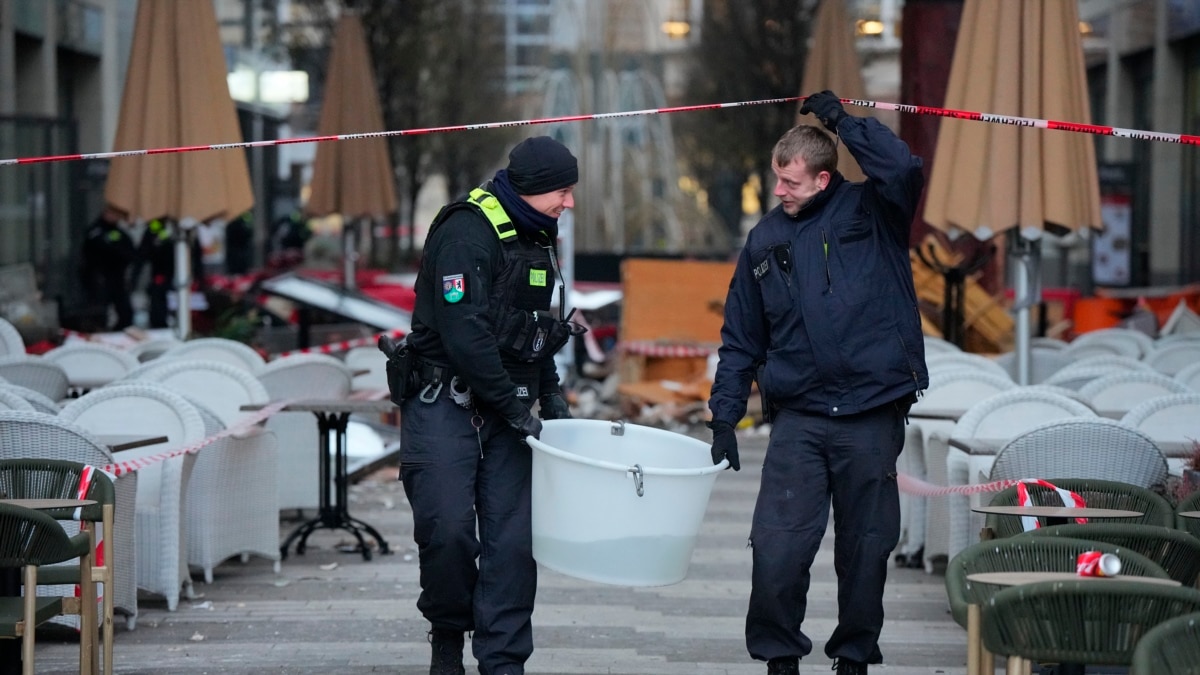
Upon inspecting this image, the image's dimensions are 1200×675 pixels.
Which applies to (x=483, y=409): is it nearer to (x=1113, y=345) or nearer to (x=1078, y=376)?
(x=1078, y=376)

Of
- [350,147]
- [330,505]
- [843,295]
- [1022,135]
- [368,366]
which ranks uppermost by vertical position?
[350,147]

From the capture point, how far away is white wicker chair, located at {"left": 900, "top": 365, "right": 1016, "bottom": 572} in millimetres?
7852

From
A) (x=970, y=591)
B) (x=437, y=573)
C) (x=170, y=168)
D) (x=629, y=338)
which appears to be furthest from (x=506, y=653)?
(x=629, y=338)

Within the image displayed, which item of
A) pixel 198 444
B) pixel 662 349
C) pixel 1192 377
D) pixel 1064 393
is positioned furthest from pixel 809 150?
pixel 662 349

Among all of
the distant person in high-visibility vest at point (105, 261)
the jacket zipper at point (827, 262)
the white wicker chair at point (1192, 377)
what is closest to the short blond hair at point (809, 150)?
the jacket zipper at point (827, 262)

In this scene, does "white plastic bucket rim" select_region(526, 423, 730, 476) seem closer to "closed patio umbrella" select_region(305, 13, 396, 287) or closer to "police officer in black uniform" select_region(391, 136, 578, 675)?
"police officer in black uniform" select_region(391, 136, 578, 675)

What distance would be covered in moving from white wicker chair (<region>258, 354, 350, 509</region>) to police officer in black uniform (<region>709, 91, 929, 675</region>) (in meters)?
4.67

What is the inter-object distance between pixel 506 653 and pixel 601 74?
25.3 m

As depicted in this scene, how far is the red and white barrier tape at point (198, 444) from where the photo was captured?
6.37 meters

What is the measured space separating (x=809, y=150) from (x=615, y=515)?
1.36 m

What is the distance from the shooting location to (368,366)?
37.3 feet

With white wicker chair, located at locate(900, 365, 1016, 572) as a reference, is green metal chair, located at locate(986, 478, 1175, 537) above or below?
above

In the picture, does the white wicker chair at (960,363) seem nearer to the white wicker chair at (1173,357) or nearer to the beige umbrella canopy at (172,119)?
the white wicker chair at (1173,357)

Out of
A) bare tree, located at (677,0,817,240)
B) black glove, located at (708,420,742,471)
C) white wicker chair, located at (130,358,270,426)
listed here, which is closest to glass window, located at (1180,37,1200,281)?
bare tree, located at (677,0,817,240)
